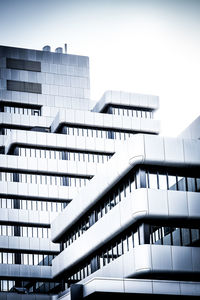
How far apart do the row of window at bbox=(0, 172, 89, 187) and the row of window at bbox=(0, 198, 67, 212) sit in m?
2.29

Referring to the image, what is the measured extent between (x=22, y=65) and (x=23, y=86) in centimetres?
302

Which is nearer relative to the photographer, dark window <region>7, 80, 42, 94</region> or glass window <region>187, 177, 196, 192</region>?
glass window <region>187, 177, 196, 192</region>

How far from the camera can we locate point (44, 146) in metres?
73.3

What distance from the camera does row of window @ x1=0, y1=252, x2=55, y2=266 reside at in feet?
226

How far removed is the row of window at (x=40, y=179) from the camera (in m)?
71.9

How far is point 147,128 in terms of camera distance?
251ft

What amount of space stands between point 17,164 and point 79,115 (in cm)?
944

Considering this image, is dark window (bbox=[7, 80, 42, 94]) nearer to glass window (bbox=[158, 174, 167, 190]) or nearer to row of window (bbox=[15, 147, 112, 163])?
row of window (bbox=[15, 147, 112, 163])

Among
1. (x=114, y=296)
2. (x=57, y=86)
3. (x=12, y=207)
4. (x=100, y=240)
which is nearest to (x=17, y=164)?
(x=12, y=207)

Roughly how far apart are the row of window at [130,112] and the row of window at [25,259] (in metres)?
19.1

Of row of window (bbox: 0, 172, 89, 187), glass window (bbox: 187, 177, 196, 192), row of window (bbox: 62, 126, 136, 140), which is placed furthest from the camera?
row of window (bbox: 62, 126, 136, 140)

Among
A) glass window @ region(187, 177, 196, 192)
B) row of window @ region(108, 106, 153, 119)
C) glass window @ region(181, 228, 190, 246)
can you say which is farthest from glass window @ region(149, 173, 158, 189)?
row of window @ region(108, 106, 153, 119)

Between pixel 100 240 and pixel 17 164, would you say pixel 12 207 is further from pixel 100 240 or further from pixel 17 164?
pixel 100 240

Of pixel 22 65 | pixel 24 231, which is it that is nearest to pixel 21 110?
pixel 22 65
